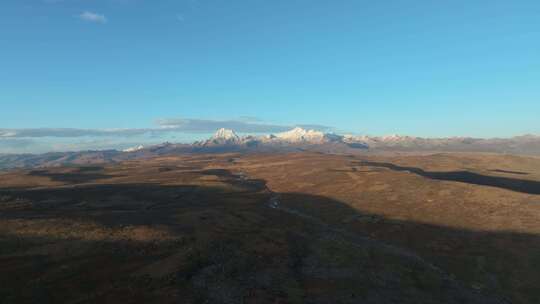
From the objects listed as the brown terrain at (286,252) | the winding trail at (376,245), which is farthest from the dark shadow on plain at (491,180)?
the winding trail at (376,245)

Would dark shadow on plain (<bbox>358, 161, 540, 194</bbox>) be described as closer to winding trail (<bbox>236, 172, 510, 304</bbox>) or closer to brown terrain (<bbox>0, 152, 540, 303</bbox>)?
brown terrain (<bbox>0, 152, 540, 303</bbox>)

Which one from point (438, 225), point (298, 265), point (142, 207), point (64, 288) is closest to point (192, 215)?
point (142, 207)

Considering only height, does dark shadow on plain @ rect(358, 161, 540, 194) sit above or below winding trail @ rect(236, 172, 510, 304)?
above

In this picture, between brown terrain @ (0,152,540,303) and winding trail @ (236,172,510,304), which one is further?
winding trail @ (236,172,510,304)

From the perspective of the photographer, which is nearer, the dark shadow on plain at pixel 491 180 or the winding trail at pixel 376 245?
the winding trail at pixel 376 245

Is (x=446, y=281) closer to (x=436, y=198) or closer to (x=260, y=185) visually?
(x=436, y=198)

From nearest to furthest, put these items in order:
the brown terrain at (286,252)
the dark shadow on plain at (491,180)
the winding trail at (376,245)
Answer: the brown terrain at (286,252) → the winding trail at (376,245) → the dark shadow on plain at (491,180)

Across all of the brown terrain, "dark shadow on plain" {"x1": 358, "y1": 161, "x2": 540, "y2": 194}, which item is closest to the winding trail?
the brown terrain

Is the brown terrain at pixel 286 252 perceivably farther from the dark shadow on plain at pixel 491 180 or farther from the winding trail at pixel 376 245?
the dark shadow on plain at pixel 491 180

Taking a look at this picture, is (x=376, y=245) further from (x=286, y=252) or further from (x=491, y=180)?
(x=491, y=180)

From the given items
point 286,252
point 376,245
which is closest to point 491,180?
point 376,245

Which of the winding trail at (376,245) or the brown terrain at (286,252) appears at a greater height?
the brown terrain at (286,252)
